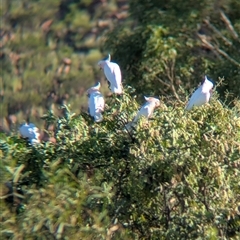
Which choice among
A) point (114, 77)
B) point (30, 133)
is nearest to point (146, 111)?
point (114, 77)

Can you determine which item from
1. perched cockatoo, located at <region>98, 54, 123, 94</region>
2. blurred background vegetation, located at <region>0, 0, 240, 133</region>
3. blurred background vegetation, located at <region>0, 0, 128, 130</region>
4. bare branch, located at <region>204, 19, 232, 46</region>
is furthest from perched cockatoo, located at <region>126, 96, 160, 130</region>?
blurred background vegetation, located at <region>0, 0, 128, 130</region>

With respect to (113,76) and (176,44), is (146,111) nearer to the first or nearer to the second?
(113,76)

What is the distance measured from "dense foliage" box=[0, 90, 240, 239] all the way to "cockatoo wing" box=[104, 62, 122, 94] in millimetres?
123

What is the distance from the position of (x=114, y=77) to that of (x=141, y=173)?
105 cm

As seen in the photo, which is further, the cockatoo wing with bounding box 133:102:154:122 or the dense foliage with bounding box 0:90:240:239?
the cockatoo wing with bounding box 133:102:154:122

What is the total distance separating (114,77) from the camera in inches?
272

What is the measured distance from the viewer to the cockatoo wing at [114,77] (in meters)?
6.66

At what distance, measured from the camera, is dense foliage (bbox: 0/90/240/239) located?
5559mm

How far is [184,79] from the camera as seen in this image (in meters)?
11.4

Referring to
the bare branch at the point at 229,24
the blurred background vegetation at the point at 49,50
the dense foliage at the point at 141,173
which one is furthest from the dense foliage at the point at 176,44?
the blurred background vegetation at the point at 49,50

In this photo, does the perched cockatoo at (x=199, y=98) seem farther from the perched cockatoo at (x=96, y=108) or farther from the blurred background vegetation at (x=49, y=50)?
the blurred background vegetation at (x=49, y=50)

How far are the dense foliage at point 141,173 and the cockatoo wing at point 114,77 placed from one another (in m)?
0.12

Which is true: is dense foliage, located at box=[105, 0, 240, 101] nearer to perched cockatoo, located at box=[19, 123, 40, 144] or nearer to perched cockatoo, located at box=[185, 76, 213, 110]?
perched cockatoo, located at box=[19, 123, 40, 144]

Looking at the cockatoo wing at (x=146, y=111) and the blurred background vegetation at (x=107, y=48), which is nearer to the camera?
the cockatoo wing at (x=146, y=111)
